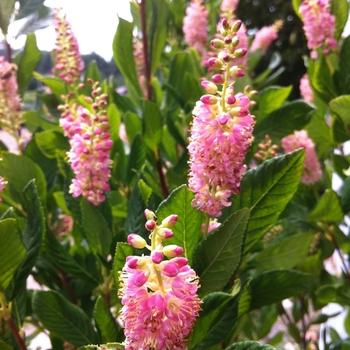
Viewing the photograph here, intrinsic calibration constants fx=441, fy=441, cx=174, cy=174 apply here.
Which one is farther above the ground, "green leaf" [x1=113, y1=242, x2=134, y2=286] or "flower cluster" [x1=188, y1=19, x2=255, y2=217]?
"flower cluster" [x1=188, y1=19, x2=255, y2=217]

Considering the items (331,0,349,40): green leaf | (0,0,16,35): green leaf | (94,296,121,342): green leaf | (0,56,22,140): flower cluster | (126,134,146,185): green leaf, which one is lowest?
(94,296,121,342): green leaf

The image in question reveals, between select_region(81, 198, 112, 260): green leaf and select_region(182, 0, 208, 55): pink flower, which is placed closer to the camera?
select_region(81, 198, 112, 260): green leaf

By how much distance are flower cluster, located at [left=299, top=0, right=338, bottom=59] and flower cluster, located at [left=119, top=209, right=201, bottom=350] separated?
2.20 feet

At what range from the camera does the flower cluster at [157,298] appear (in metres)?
0.35

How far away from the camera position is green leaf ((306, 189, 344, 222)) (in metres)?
0.77

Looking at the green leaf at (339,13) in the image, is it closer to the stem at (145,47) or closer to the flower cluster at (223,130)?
the stem at (145,47)

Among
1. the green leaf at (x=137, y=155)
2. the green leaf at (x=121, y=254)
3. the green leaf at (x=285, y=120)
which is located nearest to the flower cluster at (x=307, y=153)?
the green leaf at (x=285, y=120)

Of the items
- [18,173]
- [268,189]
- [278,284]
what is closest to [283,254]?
[278,284]

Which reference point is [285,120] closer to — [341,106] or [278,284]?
[341,106]

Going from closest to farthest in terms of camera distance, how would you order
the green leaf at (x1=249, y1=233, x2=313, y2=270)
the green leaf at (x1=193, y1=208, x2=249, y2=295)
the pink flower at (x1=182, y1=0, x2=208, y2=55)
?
the green leaf at (x1=193, y1=208, x2=249, y2=295) < the green leaf at (x1=249, y1=233, x2=313, y2=270) < the pink flower at (x1=182, y1=0, x2=208, y2=55)

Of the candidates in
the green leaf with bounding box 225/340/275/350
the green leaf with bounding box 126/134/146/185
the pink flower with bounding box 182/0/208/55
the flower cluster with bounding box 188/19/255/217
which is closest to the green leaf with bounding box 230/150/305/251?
the flower cluster with bounding box 188/19/255/217

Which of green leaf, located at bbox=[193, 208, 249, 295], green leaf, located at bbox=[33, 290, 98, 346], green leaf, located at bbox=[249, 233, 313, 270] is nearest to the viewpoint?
green leaf, located at bbox=[193, 208, 249, 295]

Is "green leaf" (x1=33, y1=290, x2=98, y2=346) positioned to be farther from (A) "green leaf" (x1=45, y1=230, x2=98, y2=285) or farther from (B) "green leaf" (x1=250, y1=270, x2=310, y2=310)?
(B) "green leaf" (x1=250, y1=270, x2=310, y2=310)

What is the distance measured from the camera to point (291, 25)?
3.47 metres
